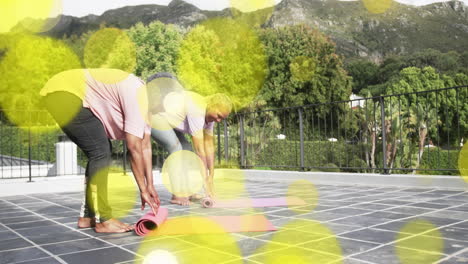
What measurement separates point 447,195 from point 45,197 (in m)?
5.01

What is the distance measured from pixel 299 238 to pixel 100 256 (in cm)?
119

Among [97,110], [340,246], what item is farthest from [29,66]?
[340,246]

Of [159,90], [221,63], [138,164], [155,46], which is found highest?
[155,46]

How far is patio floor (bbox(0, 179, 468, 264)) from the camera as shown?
7.26ft

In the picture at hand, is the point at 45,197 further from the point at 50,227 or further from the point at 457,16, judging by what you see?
the point at 457,16

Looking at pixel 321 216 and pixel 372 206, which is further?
pixel 372 206

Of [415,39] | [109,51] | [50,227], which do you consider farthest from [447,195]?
[415,39]

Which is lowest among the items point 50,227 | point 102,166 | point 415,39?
point 50,227

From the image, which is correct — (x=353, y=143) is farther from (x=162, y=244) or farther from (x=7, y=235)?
(x=7, y=235)

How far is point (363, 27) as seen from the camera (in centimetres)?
6419

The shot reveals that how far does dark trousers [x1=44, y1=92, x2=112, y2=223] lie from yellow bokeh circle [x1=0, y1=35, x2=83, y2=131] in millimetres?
21544

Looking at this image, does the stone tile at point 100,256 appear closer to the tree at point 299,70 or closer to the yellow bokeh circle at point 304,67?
the tree at point 299,70

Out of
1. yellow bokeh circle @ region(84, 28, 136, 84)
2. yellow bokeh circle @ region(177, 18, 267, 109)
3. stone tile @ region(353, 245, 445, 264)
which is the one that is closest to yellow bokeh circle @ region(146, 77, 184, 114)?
stone tile @ region(353, 245, 445, 264)

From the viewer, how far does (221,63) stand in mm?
23422
